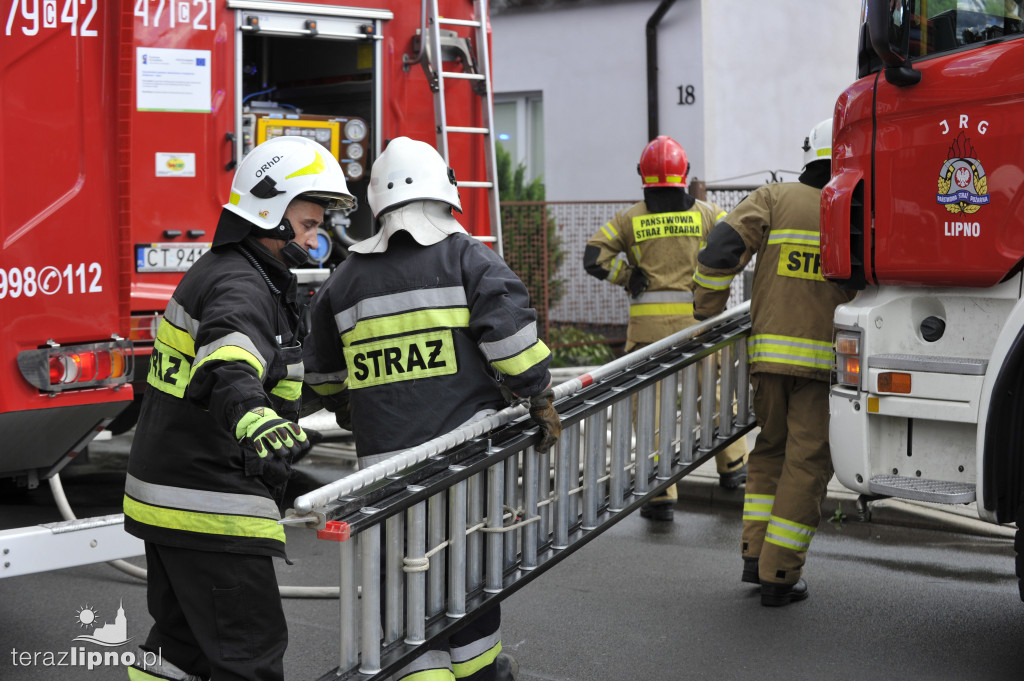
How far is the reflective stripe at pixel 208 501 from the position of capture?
3.06 meters

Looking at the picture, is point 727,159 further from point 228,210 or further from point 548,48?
point 228,210

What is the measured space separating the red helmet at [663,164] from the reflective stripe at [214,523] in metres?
3.87

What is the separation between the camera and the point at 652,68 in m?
12.2

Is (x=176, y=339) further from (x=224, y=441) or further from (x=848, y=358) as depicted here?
(x=848, y=358)

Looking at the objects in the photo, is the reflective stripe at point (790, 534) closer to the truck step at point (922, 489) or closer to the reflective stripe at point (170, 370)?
the truck step at point (922, 489)

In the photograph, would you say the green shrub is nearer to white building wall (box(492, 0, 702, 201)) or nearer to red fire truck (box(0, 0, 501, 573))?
white building wall (box(492, 0, 702, 201))

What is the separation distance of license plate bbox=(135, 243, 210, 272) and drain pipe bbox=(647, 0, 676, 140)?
7468 mm

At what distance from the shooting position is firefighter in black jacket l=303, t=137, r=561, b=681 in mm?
3465

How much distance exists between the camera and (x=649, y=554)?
5785 mm

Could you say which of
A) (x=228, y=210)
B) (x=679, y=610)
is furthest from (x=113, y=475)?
(x=228, y=210)

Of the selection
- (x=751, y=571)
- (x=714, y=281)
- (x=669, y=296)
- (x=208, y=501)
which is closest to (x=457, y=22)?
(x=669, y=296)

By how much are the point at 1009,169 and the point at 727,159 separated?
353 inches

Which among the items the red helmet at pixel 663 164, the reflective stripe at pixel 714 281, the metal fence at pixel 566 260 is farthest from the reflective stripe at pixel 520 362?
the metal fence at pixel 566 260

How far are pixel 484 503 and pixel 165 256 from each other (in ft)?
8.72
